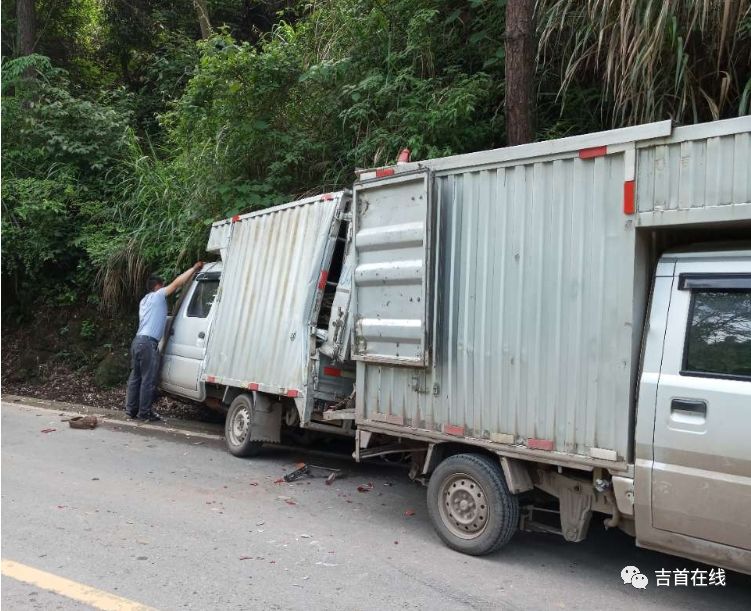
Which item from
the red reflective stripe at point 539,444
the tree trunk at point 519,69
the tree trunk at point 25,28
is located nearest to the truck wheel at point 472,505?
the red reflective stripe at point 539,444

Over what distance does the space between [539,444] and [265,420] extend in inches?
140

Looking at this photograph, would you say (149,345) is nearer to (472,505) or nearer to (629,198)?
(472,505)

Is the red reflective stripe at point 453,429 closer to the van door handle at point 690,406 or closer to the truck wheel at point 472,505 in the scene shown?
the truck wheel at point 472,505

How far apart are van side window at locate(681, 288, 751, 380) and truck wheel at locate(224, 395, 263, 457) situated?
15.0 ft

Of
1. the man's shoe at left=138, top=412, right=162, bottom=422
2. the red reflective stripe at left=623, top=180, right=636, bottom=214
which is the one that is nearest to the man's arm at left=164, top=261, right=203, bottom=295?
the man's shoe at left=138, top=412, right=162, bottom=422

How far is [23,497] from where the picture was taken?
18.7ft

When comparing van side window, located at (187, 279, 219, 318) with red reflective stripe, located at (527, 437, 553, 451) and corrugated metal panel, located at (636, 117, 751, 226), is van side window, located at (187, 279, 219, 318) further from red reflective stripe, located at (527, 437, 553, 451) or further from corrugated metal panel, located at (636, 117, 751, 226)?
corrugated metal panel, located at (636, 117, 751, 226)

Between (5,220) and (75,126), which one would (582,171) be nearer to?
(5,220)

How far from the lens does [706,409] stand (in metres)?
3.54

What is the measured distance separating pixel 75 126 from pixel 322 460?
9783mm

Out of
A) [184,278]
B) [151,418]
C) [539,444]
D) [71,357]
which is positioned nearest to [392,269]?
[539,444]

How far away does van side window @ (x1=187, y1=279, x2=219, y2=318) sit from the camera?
835cm

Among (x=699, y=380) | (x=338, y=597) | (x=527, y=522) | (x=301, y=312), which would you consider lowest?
(x=338, y=597)

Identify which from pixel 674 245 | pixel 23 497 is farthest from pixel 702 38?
pixel 23 497
